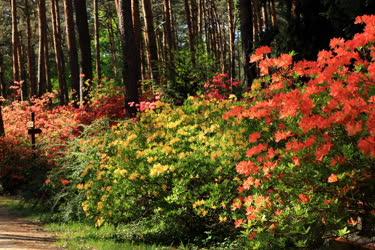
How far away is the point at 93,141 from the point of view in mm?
9445

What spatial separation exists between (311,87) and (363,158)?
83 centimetres

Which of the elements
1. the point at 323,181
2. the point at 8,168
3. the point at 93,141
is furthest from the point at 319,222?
the point at 8,168

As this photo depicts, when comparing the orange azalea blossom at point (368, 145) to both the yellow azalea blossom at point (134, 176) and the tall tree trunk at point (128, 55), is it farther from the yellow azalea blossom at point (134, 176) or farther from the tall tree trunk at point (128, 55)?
the tall tree trunk at point (128, 55)

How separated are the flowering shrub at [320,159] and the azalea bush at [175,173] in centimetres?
122

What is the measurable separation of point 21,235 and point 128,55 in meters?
5.51

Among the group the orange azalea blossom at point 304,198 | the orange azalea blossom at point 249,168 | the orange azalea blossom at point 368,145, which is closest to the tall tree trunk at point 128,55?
the orange azalea blossom at point 249,168

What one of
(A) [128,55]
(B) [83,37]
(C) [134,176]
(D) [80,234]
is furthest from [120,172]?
(B) [83,37]

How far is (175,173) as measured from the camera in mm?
7133

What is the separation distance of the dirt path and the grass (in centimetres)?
18

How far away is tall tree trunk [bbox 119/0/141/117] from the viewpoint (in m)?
12.7

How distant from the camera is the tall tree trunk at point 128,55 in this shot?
12.7m

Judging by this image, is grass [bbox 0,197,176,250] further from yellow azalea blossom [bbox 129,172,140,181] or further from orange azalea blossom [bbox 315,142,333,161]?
orange azalea blossom [bbox 315,142,333,161]

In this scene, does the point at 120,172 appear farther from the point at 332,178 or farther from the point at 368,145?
the point at 368,145

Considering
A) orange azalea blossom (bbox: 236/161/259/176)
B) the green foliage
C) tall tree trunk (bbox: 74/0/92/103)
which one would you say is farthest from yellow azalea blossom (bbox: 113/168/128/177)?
tall tree trunk (bbox: 74/0/92/103)
